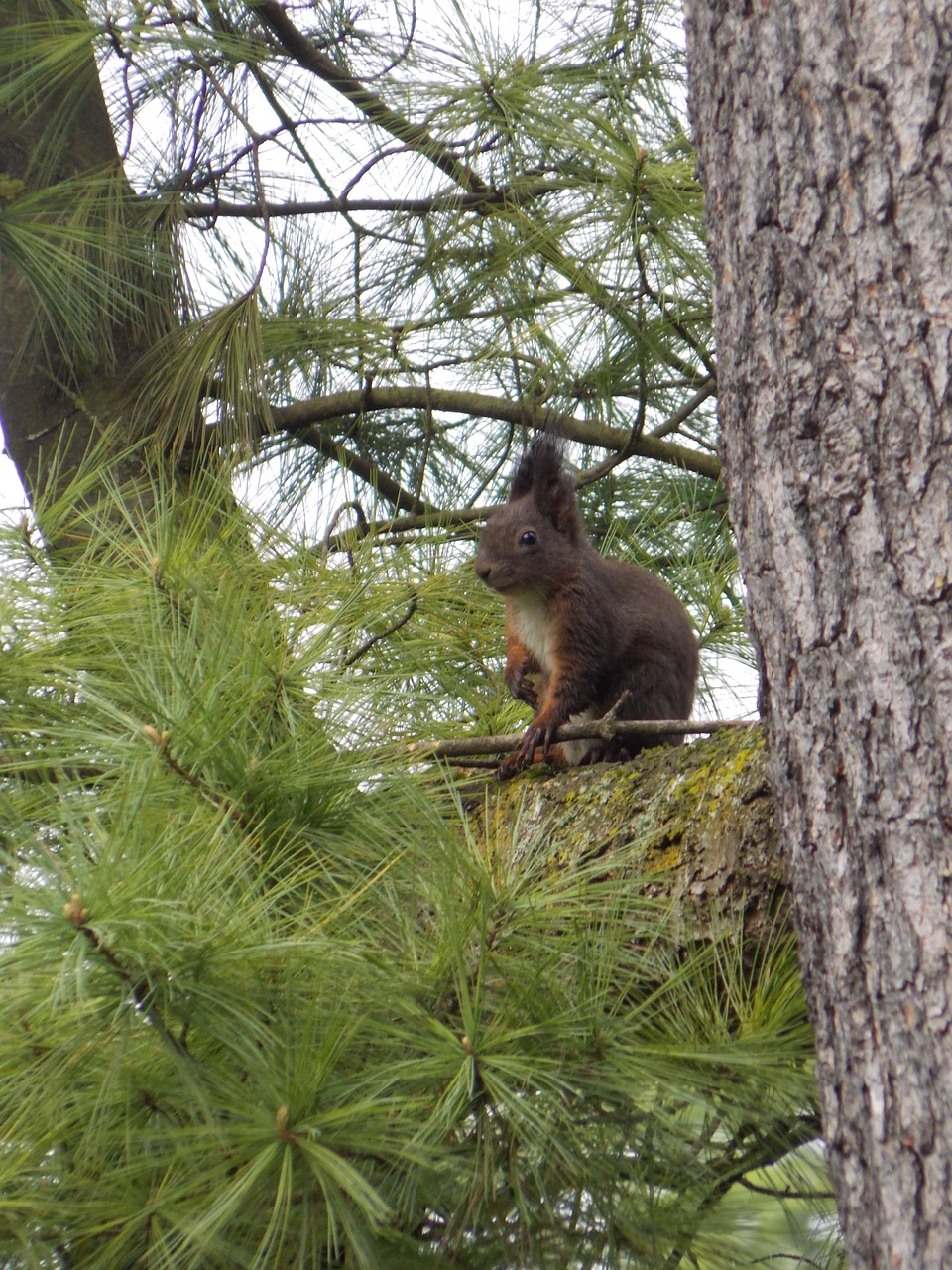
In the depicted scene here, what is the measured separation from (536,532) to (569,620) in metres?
0.17

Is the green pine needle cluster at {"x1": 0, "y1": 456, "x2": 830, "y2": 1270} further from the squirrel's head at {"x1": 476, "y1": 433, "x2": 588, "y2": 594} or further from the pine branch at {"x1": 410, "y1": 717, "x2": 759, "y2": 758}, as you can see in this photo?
the squirrel's head at {"x1": 476, "y1": 433, "x2": 588, "y2": 594}

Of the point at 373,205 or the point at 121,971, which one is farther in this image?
the point at 373,205

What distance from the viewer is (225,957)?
3.51 feet

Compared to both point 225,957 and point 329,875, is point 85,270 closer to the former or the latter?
point 329,875

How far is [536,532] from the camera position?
8.16ft

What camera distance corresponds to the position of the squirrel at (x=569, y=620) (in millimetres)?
2443

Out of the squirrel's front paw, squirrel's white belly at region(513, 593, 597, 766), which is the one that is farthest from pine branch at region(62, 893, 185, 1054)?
squirrel's white belly at region(513, 593, 597, 766)

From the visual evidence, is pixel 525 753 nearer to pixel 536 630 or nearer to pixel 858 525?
pixel 536 630

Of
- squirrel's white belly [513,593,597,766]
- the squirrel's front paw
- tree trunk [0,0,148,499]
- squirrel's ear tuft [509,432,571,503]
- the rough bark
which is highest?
tree trunk [0,0,148,499]

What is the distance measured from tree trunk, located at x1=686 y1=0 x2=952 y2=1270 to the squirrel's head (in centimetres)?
114

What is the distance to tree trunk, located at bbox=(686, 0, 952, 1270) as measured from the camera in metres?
1.08

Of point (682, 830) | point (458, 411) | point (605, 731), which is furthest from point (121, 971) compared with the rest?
point (458, 411)

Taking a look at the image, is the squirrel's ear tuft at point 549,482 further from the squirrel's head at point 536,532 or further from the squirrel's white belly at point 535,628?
the squirrel's white belly at point 535,628

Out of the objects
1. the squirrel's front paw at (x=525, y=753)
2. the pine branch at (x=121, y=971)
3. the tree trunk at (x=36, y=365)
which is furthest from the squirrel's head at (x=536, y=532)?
the pine branch at (x=121, y=971)
